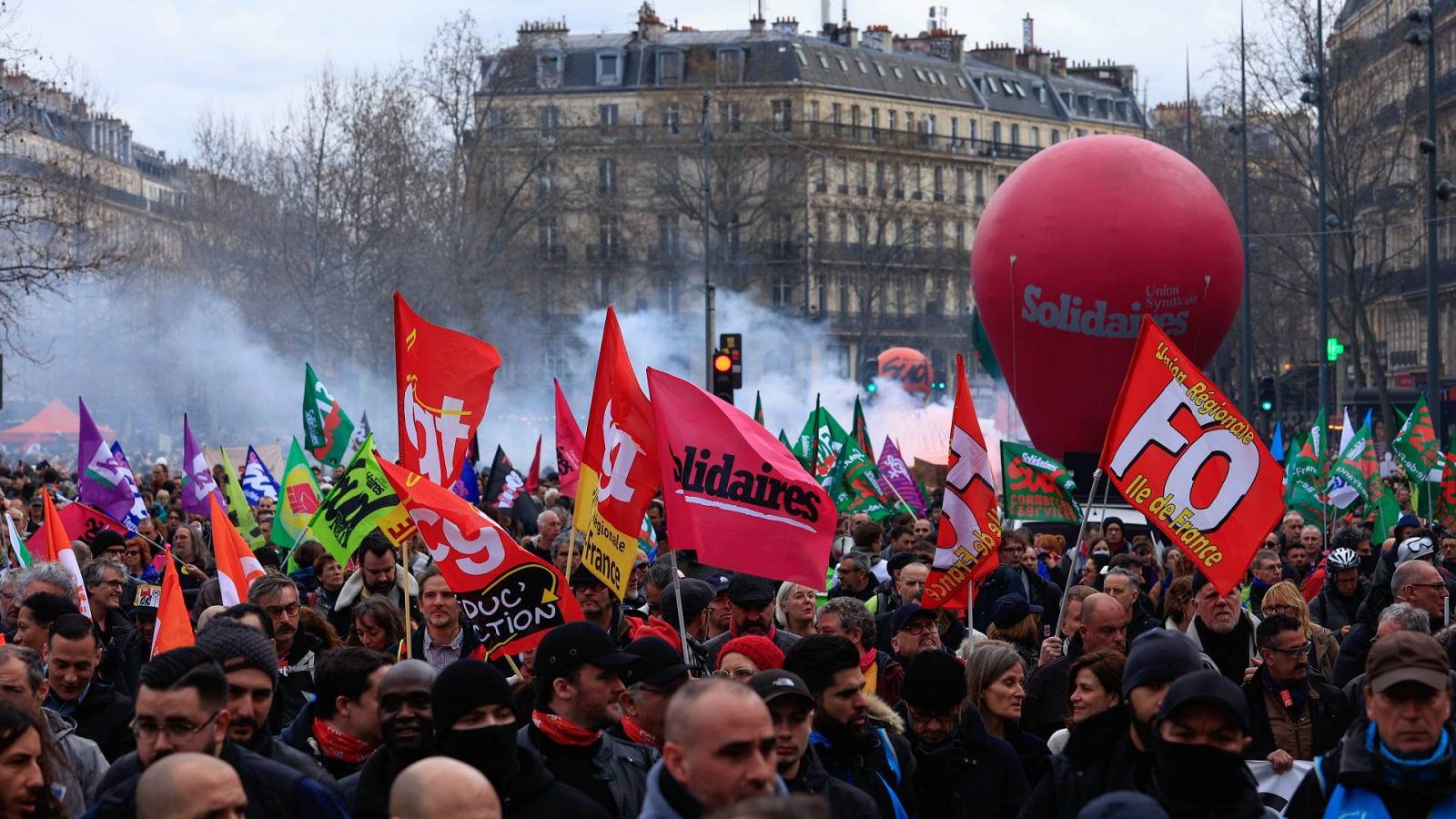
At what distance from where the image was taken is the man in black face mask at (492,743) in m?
5.46

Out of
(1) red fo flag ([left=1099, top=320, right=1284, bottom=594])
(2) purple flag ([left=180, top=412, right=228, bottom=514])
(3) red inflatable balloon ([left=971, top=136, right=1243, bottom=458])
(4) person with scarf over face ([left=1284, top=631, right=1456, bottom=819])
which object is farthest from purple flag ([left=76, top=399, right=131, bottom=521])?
(4) person with scarf over face ([left=1284, top=631, right=1456, bottom=819])

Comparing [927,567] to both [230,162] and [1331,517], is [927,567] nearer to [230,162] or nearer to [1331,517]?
[1331,517]

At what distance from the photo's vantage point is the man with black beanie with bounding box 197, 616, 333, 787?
Result: 5.84 meters

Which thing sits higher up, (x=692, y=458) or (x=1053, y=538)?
Answer: (x=692, y=458)

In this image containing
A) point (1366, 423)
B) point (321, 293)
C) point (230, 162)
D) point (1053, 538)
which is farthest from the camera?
point (230, 162)

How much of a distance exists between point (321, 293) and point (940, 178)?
1911 inches

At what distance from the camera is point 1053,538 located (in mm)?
16078

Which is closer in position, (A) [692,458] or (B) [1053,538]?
(A) [692,458]

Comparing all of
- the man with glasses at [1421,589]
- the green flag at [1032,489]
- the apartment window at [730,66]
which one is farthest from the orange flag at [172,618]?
the apartment window at [730,66]

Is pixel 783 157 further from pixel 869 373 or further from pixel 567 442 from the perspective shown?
pixel 567 442

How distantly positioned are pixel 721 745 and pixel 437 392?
6655 millimetres

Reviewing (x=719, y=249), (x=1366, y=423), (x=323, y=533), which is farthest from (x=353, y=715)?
(x=719, y=249)

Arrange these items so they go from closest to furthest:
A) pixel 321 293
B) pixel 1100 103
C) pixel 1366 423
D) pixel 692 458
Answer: pixel 692 458 → pixel 1366 423 → pixel 321 293 → pixel 1100 103

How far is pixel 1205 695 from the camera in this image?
5.07 meters
